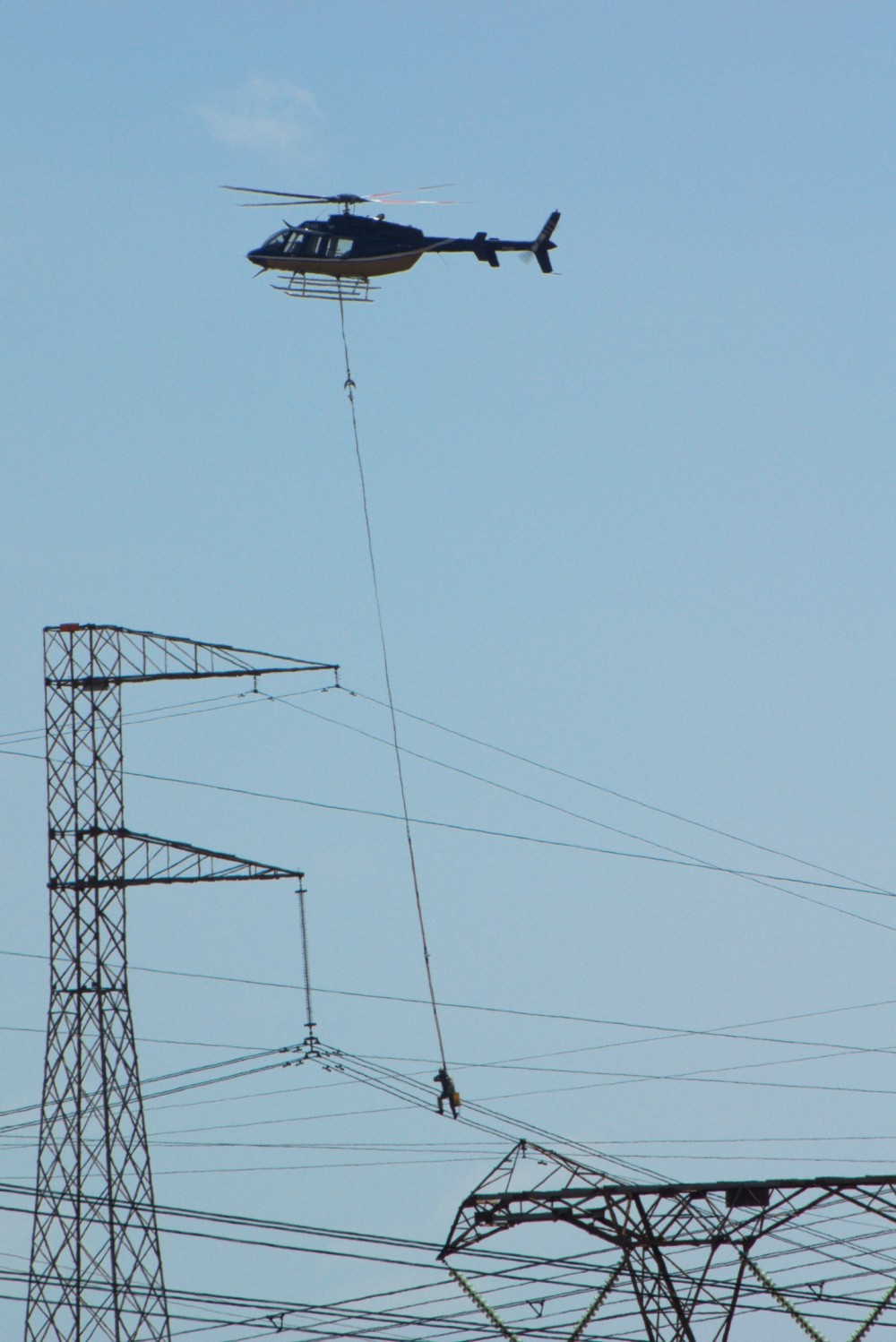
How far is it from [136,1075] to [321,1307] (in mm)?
11148

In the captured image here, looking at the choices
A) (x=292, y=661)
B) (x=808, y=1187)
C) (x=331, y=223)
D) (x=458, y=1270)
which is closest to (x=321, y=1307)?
(x=458, y=1270)

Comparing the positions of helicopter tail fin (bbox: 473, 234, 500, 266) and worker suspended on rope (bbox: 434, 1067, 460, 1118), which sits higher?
helicopter tail fin (bbox: 473, 234, 500, 266)

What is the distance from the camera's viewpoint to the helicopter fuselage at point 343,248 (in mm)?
63156

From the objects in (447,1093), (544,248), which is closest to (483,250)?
(544,248)

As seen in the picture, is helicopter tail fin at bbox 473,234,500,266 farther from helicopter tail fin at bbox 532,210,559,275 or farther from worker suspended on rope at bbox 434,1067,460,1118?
worker suspended on rope at bbox 434,1067,460,1118

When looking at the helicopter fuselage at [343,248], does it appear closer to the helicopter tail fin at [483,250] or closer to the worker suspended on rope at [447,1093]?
the helicopter tail fin at [483,250]

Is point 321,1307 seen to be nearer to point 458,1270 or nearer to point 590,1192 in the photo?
point 458,1270

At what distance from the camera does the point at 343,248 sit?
63.5 m

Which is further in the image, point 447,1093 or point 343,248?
point 343,248

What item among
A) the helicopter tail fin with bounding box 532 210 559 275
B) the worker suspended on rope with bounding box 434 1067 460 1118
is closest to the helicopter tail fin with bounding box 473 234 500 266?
the helicopter tail fin with bounding box 532 210 559 275

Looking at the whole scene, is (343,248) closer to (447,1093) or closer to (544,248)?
(544,248)

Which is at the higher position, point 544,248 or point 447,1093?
point 544,248

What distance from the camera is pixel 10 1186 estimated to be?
41.3m

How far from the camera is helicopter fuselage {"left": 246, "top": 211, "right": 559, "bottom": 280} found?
63.2 metres
